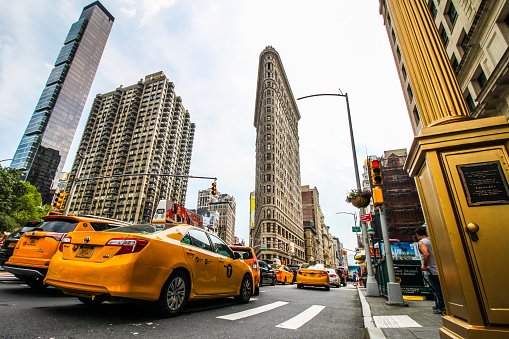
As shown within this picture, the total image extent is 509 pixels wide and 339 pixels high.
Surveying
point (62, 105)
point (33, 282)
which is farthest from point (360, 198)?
point (62, 105)

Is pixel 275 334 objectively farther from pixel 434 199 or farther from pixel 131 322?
pixel 434 199

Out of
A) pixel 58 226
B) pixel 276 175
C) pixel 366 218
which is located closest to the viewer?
pixel 58 226

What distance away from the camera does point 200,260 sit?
490cm

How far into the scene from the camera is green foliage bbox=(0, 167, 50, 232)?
31.2 meters

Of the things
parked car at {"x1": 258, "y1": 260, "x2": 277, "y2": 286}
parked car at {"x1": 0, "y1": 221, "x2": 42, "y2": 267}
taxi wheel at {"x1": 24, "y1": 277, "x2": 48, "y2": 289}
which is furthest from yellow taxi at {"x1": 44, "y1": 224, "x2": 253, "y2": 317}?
parked car at {"x1": 258, "y1": 260, "x2": 277, "y2": 286}

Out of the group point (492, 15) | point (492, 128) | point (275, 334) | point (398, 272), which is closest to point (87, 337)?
point (275, 334)

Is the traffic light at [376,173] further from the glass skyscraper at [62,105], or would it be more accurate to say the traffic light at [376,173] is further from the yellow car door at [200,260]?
the glass skyscraper at [62,105]

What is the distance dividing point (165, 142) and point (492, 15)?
102 meters

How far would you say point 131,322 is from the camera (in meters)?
3.61

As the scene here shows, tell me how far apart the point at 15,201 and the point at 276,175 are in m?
54.0

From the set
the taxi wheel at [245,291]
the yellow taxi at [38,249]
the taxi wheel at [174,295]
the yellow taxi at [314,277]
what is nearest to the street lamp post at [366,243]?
the yellow taxi at [314,277]

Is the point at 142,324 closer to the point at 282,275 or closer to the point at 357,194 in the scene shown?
the point at 357,194

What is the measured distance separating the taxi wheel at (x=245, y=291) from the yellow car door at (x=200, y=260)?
1514mm

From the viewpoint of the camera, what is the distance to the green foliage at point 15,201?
31.2 meters
